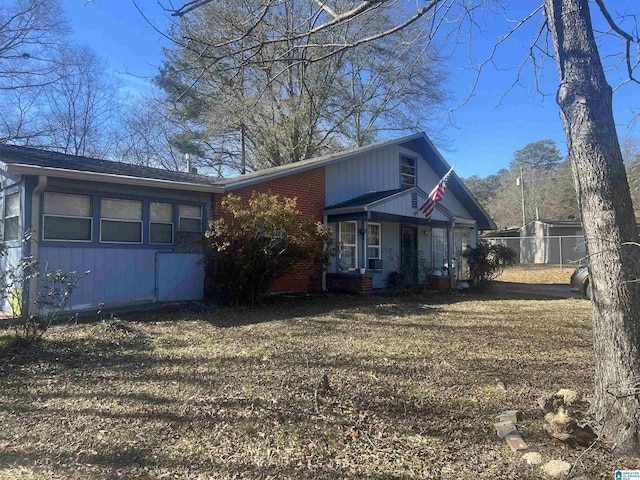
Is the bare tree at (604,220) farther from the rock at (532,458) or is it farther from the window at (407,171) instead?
the window at (407,171)

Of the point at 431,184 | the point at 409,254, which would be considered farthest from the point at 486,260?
the point at 431,184

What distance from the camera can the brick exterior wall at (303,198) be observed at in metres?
11.9

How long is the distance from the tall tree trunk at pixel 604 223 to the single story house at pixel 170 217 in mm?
7777

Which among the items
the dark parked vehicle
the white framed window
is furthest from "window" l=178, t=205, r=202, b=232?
the dark parked vehicle

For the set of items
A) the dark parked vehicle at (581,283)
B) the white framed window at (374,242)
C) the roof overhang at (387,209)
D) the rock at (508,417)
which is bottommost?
the rock at (508,417)

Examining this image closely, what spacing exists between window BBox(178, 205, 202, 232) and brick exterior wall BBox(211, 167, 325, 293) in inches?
58.2

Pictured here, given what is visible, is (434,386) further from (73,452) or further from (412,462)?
(73,452)

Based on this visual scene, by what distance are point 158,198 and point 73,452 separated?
7550 millimetres

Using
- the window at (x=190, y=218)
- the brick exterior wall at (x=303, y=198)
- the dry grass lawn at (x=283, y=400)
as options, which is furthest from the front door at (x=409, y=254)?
the window at (x=190, y=218)

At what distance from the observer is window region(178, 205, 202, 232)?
10.4 m

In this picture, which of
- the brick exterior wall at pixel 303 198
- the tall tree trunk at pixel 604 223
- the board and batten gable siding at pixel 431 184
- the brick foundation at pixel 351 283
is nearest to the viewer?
the tall tree trunk at pixel 604 223

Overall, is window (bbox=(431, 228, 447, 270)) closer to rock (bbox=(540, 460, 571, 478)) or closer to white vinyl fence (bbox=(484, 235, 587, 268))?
rock (bbox=(540, 460, 571, 478))

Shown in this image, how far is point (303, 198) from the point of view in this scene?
12.6 m

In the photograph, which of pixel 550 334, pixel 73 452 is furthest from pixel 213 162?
pixel 73 452
